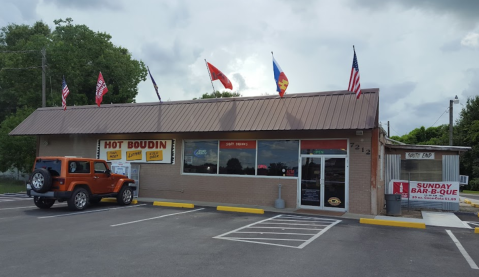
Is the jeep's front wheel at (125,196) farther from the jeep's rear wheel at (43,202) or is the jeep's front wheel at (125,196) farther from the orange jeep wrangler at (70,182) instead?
the jeep's rear wheel at (43,202)

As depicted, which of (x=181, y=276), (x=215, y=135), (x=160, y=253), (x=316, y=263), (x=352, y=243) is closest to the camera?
(x=181, y=276)

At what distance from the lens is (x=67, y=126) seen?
1922 centimetres

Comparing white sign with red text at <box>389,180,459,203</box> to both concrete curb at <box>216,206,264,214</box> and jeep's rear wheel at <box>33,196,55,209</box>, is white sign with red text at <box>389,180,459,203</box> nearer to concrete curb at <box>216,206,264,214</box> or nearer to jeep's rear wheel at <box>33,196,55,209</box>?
concrete curb at <box>216,206,264,214</box>

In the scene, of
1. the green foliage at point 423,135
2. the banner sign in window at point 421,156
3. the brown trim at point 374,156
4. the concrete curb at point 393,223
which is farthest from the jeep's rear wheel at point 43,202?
the green foliage at point 423,135

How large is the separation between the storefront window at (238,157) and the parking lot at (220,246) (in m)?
3.70

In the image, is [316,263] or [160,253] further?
[160,253]

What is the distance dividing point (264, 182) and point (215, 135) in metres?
3.02

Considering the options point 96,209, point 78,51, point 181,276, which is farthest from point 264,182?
point 78,51

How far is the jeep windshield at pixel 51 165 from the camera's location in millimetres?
13203

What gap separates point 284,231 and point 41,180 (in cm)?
838

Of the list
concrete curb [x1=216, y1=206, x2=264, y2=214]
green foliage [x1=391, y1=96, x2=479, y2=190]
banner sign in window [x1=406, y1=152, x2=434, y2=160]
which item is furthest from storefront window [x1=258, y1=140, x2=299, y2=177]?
green foliage [x1=391, y1=96, x2=479, y2=190]

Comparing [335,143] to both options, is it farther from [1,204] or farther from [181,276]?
[1,204]

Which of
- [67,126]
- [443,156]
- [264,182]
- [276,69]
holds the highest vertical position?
[276,69]

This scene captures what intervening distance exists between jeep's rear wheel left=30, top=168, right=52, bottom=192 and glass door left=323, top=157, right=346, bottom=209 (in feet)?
32.0
